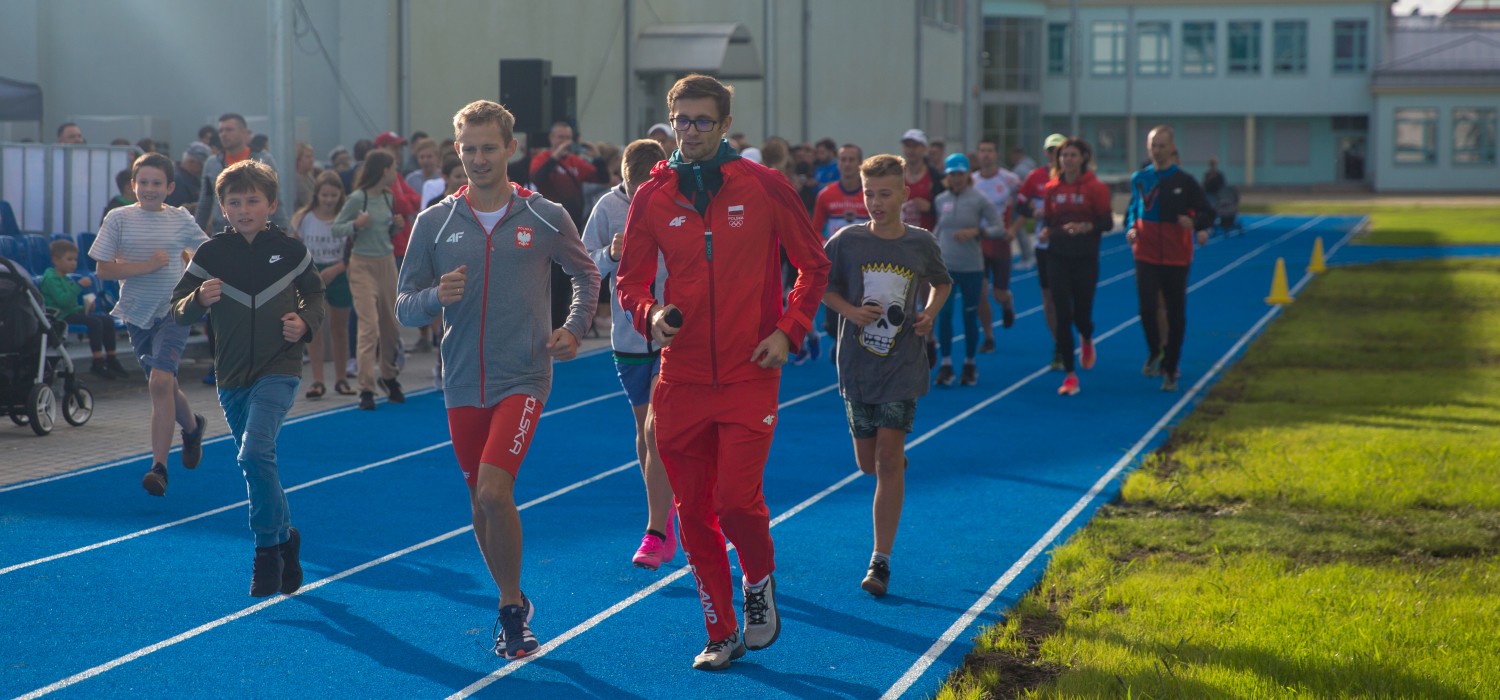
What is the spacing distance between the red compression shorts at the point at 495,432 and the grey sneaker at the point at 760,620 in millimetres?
959

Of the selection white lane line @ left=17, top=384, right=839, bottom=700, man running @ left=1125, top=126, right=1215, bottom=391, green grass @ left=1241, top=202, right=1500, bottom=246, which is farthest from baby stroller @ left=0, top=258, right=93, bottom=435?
green grass @ left=1241, top=202, right=1500, bottom=246

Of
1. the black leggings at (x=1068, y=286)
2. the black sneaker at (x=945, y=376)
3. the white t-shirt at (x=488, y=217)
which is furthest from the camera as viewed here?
the black sneaker at (x=945, y=376)

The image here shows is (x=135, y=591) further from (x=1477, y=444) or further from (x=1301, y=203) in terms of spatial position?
(x=1301, y=203)

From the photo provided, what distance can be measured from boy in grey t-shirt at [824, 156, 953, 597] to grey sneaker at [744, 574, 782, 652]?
119cm

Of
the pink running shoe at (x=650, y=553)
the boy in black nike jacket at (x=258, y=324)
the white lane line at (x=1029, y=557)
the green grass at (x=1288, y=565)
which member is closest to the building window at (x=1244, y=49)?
the white lane line at (x=1029, y=557)

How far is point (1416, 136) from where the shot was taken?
72.4m

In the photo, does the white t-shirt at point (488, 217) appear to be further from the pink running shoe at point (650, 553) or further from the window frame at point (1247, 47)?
the window frame at point (1247, 47)

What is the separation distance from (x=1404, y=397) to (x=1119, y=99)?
6528 cm

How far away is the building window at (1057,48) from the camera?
7706cm

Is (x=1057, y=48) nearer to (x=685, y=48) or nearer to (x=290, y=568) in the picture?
(x=685, y=48)

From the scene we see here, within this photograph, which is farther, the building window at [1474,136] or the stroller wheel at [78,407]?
the building window at [1474,136]

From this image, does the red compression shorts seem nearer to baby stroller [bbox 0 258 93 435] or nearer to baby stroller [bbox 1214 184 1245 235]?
baby stroller [bbox 0 258 93 435]

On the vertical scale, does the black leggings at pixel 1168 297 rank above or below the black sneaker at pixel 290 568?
above

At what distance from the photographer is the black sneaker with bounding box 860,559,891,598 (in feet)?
22.8
